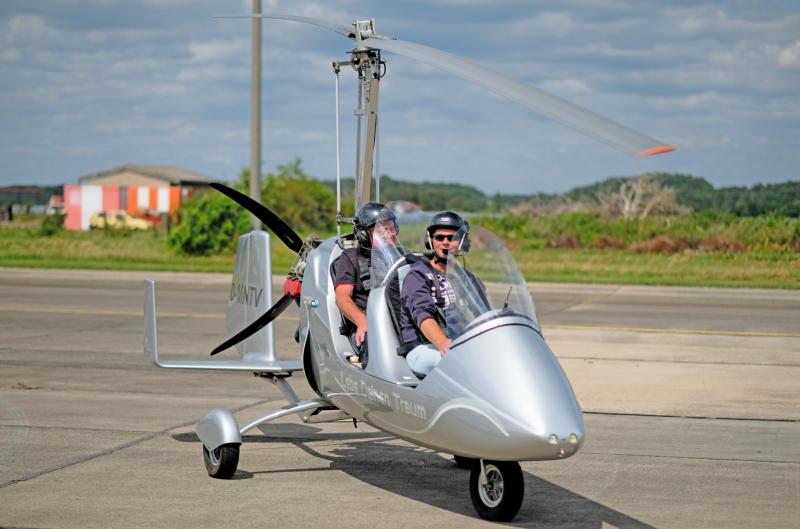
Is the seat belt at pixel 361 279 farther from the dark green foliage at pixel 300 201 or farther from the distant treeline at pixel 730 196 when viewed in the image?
the dark green foliage at pixel 300 201

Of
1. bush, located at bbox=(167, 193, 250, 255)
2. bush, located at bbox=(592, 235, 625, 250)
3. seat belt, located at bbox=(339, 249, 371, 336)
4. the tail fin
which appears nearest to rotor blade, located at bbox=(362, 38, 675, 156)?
seat belt, located at bbox=(339, 249, 371, 336)

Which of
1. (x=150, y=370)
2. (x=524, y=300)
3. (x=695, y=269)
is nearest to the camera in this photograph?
(x=524, y=300)

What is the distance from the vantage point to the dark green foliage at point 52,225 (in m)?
36.4

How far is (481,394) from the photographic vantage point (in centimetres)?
419

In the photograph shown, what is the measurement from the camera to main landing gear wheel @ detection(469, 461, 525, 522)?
4.45 m

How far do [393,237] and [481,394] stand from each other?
1525mm

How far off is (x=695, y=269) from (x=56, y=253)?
69.6ft

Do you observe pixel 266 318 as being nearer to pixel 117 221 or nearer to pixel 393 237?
pixel 393 237

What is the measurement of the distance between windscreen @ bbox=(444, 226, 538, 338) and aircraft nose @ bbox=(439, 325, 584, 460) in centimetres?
19

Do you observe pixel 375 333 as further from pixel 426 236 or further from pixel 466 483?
pixel 466 483

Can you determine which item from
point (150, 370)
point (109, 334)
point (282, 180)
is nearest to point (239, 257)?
point (150, 370)

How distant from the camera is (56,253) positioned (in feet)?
95.3

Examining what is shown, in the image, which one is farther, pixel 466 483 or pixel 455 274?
pixel 466 483

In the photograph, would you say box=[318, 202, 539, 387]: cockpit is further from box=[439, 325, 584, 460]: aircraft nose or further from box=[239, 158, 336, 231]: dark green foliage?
box=[239, 158, 336, 231]: dark green foliage
